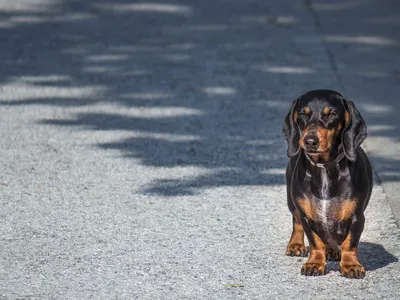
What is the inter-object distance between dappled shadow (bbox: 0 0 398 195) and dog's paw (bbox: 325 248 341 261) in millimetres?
1374

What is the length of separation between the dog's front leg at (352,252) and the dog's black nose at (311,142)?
0.48 m

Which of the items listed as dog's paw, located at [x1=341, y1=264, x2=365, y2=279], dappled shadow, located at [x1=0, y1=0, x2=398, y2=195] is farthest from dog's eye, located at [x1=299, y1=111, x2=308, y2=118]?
dappled shadow, located at [x1=0, y1=0, x2=398, y2=195]

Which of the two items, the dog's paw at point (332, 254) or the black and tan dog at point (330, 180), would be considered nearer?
the black and tan dog at point (330, 180)

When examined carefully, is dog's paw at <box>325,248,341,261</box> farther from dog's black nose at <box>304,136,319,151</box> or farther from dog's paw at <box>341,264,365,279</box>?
dog's black nose at <box>304,136,319,151</box>

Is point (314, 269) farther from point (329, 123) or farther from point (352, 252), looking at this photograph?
point (329, 123)

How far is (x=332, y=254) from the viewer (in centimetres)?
538

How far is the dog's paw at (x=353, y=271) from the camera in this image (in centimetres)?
501

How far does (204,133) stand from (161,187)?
1246 millimetres

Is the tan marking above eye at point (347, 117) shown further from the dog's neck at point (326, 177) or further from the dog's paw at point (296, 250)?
the dog's paw at point (296, 250)

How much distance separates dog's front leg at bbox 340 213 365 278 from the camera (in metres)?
5.00

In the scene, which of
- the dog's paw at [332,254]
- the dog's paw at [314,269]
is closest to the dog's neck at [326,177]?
the dog's paw at [314,269]

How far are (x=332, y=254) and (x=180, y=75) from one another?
4.14m

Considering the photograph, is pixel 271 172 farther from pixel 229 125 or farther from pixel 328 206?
pixel 328 206

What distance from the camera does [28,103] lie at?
8391 millimetres
